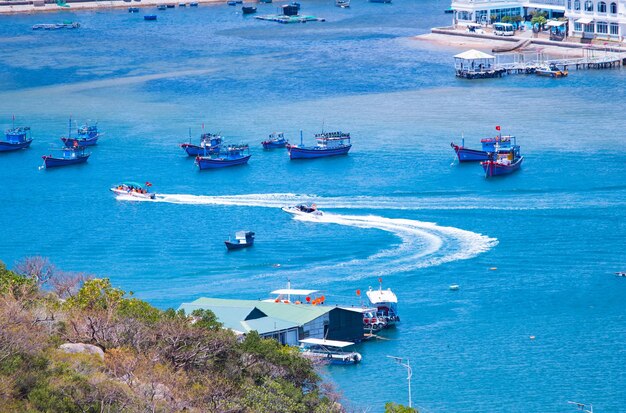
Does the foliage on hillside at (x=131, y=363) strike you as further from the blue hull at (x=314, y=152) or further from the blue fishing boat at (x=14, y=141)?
the blue fishing boat at (x=14, y=141)

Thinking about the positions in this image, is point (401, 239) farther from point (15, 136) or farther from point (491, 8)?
point (491, 8)

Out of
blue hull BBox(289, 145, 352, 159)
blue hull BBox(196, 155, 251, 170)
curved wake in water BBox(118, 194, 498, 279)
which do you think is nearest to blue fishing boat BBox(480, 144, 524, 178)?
curved wake in water BBox(118, 194, 498, 279)

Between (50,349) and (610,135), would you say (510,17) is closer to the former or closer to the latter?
(610,135)

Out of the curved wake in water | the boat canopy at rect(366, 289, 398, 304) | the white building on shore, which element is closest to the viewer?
the boat canopy at rect(366, 289, 398, 304)

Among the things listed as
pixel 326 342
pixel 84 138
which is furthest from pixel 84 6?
pixel 326 342

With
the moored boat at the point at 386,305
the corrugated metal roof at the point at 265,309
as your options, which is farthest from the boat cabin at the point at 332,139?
the corrugated metal roof at the point at 265,309

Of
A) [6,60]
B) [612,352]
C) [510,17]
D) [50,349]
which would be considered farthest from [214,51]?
[50,349]

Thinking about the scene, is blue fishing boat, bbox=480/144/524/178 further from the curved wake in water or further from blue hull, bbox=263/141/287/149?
blue hull, bbox=263/141/287/149
